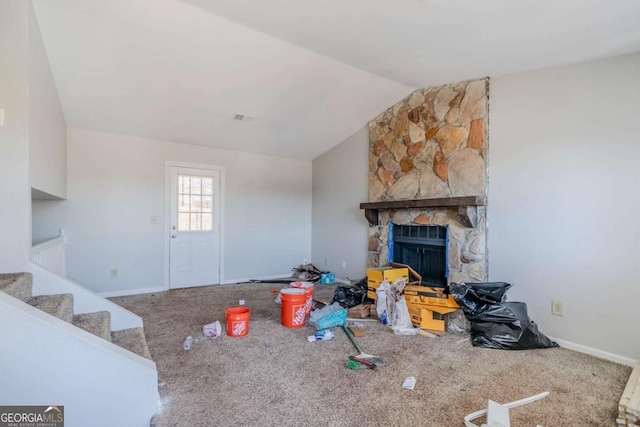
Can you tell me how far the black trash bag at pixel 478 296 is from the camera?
2715 millimetres

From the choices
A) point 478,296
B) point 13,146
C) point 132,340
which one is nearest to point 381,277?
point 478,296

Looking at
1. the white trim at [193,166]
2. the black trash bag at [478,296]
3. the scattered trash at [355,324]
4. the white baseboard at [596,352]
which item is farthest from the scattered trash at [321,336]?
the white trim at [193,166]

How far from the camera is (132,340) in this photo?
2475 millimetres

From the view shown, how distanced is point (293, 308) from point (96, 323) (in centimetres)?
157

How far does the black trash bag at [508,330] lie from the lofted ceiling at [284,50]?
7.02 feet

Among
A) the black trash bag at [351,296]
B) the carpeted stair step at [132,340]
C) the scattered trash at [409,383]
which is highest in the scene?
the black trash bag at [351,296]

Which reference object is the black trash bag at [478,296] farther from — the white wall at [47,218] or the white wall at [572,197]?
the white wall at [47,218]

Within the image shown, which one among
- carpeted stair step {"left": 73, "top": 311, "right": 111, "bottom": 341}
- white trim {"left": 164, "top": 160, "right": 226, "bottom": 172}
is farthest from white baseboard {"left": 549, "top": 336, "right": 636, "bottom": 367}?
white trim {"left": 164, "top": 160, "right": 226, "bottom": 172}

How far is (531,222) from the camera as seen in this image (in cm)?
286

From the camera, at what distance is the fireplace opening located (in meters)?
3.66

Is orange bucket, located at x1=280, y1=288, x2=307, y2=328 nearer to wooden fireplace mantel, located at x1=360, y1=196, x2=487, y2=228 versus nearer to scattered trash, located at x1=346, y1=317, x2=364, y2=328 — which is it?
scattered trash, located at x1=346, y1=317, x2=364, y2=328

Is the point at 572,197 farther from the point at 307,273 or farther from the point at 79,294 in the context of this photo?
the point at 79,294

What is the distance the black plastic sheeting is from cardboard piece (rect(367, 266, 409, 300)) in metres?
0.77

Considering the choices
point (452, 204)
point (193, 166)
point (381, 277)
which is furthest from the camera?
point (193, 166)
